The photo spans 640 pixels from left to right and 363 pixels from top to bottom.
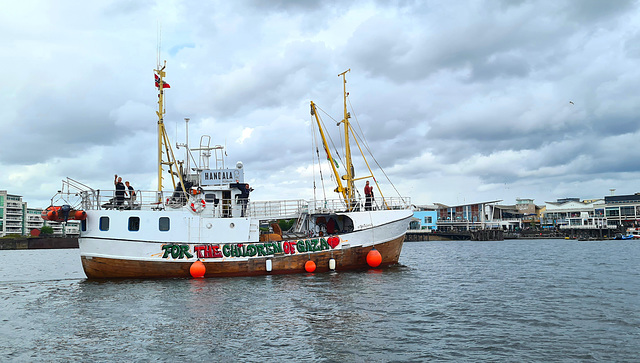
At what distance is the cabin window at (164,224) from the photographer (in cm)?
2498

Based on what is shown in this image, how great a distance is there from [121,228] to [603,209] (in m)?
126

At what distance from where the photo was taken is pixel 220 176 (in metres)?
28.5

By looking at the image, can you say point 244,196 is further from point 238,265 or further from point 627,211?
point 627,211

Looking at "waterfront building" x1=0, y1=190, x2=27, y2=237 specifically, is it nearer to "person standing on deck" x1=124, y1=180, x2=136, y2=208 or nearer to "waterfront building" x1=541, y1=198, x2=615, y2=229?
"person standing on deck" x1=124, y1=180, x2=136, y2=208

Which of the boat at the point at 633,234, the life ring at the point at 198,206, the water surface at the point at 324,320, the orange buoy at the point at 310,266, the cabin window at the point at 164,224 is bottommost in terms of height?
the boat at the point at 633,234

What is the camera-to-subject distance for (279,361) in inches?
439

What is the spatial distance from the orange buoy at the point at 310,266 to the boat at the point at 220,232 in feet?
0.19

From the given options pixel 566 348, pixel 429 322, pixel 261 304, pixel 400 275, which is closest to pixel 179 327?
pixel 261 304

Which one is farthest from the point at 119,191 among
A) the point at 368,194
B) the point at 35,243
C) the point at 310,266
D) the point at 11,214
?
the point at 11,214

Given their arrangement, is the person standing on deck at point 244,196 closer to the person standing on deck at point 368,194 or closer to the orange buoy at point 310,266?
the orange buoy at point 310,266

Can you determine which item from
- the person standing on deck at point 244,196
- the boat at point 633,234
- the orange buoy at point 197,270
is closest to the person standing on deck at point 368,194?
the person standing on deck at point 244,196

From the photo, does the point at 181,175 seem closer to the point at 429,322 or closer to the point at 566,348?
the point at 429,322

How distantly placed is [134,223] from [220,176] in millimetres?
5895

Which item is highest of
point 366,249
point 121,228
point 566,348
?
point 121,228
